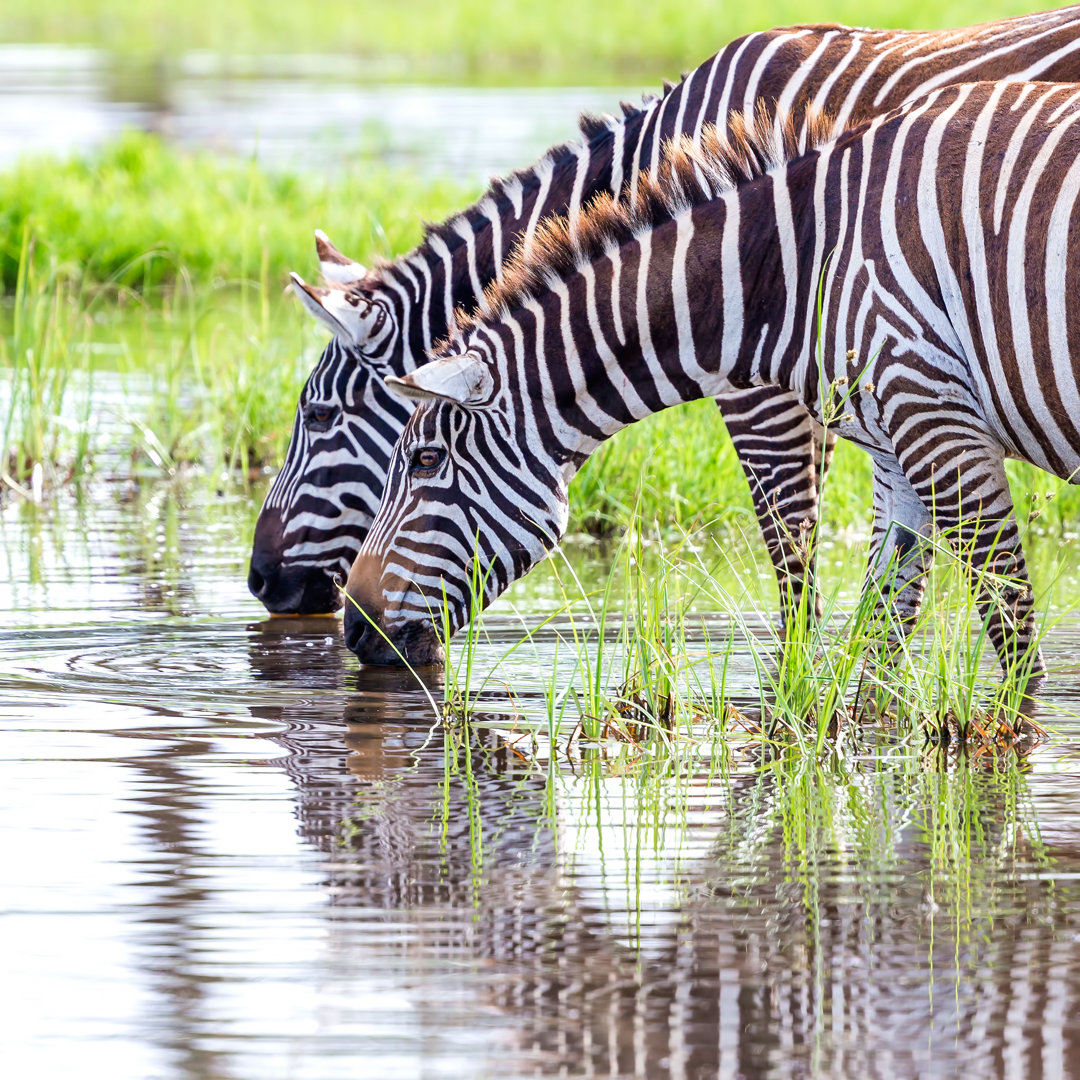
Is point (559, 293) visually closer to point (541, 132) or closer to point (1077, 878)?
point (1077, 878)

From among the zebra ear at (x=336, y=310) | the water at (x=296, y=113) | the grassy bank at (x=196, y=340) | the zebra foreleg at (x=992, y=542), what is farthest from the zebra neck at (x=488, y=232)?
the water at (x=296, y=113)

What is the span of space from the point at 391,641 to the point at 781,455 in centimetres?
156

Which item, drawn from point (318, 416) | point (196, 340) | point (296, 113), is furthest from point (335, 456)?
point (296, 113)

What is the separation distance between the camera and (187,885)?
4.29m

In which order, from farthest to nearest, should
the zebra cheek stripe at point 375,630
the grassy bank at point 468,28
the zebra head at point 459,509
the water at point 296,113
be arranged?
the grassy bank at point 468,28, the water at point 296,113, the zebra cheek stripe at point 375,630, the zebra head at point 459,509

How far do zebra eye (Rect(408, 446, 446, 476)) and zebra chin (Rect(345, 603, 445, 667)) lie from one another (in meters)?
0.47

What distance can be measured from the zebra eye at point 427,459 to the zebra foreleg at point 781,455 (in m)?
1.24

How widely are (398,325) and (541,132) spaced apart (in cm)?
1637

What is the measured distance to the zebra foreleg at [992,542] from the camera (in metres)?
5.45

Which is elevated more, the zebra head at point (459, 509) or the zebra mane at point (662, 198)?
the zebra mane at point (662, 198)

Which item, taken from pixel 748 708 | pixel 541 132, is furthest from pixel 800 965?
pixel 541 132

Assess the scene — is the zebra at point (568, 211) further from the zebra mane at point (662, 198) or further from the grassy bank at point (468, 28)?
the grassy bank at point (468, 28)

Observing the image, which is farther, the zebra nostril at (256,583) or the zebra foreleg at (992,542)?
the zebra nostril at (256,583)

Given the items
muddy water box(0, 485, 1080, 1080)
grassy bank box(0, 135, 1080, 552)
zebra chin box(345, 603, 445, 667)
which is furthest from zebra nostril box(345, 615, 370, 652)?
grassy bank box(0, 135, 1080, 552)
